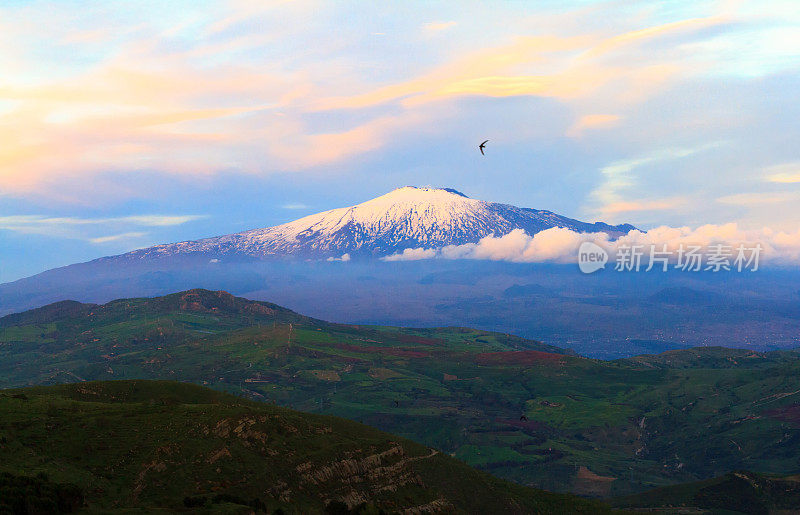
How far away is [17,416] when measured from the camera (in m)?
108

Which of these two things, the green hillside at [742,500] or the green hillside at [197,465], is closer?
the green hillside at [197,465]

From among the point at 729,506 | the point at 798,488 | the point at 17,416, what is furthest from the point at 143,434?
the point at 798,488

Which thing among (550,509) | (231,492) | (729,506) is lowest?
(729,506)

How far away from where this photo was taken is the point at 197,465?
98.2 metres

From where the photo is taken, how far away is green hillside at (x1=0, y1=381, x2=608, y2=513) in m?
85.6

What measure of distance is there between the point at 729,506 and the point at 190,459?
519 ft

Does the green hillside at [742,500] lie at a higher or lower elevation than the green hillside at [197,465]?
lower

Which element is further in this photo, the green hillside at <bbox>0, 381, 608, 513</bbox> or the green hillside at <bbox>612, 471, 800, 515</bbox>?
the green hillside at <bbox>612, 471, 800, 515</bbox>

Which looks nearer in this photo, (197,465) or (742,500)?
(197,465)

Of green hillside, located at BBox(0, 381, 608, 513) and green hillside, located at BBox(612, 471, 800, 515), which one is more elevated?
green hillside, located at BBox(0, 381, 608, 513)

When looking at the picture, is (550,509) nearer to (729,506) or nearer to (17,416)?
(729,506)

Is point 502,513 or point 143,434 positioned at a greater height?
point 143,434

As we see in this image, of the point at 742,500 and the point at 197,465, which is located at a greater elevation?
the point at 197,465

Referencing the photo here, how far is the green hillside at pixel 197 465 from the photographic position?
8556 cm
